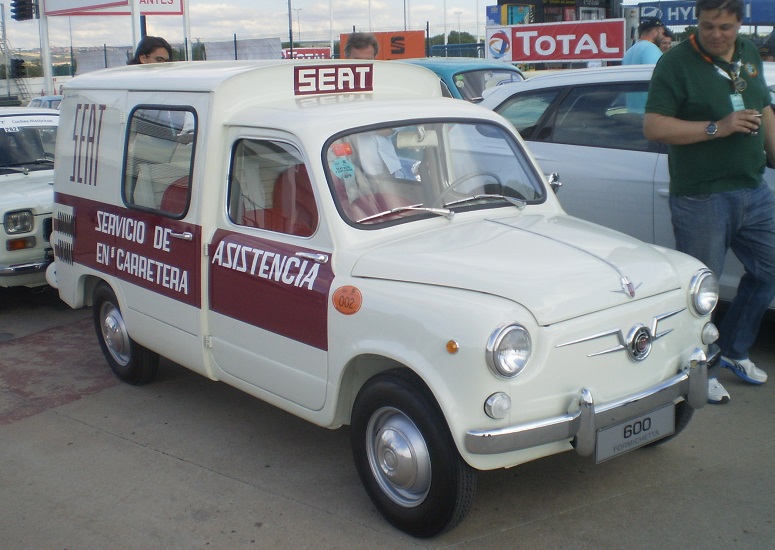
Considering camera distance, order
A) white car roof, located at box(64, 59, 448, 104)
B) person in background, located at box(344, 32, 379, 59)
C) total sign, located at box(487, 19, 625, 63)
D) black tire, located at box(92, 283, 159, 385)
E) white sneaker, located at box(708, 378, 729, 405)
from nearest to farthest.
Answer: white car roof, located at box(64, 59, 448, 104), white sneaker, located at box(708, 378, 729, 405), black tire, located at box(92, 283, 159, 385), person in background, located at box(344, 32, 379, 59), total sign, located at box(487, 19, 625, 63)

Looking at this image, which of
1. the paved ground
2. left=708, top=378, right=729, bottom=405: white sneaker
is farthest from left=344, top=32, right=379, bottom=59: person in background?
left=708, top=378, right=729, bottom=405: white sneaker

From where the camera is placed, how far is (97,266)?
575 centimetres

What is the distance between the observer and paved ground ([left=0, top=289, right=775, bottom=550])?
3.83 metres

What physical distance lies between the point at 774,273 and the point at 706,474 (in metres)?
1.34

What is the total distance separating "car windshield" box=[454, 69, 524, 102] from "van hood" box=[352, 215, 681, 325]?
724 centimetres

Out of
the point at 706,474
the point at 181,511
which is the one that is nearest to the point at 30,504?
the point at 181,511

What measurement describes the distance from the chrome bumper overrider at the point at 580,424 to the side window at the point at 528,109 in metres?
3.29

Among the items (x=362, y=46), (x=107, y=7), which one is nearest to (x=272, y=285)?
(x=362, y=46)

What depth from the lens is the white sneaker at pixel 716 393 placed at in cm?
509

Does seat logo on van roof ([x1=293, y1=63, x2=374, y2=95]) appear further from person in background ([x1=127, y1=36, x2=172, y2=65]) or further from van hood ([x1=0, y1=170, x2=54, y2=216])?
person in background ([x1=127, y1=36, x2=172, y2=65])

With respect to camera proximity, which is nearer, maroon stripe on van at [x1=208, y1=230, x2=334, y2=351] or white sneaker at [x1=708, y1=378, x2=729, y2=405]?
maroon stripe on van at [x1=208, y1=230, x2=334, y2=351]

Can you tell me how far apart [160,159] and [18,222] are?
298cm

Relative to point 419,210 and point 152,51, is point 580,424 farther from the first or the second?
point 152,51

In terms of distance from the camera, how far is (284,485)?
4.38 m
